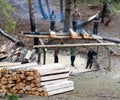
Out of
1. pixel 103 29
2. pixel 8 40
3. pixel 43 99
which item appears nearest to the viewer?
pixel 43 99

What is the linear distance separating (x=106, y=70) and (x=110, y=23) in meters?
11.8

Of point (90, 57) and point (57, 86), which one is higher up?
point (90, 57)

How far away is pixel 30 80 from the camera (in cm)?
1534

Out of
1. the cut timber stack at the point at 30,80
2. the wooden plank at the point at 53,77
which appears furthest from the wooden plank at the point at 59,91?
the wooden plank at the point at 53,77

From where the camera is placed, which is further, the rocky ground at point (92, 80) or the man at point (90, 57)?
the man at point (90, 57)

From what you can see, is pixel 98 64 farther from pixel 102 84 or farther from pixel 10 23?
pixel 10 23

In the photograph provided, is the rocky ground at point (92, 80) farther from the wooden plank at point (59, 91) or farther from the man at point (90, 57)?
the man at point (90, 57)

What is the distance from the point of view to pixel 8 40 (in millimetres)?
26578

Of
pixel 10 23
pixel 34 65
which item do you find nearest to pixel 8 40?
pixel 10 23

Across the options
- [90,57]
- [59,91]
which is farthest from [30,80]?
[90,57]

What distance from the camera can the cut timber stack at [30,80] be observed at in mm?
15312

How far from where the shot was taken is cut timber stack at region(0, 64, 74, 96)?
15.3 metres

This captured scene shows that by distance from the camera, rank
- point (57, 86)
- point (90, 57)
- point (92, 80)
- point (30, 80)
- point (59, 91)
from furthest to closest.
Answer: point (90, 57) < point (92, 80) < point (59, 91) < point (57, 86) < point (30, 80)

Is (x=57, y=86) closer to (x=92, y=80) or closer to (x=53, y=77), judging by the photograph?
(x=53, y=77)
